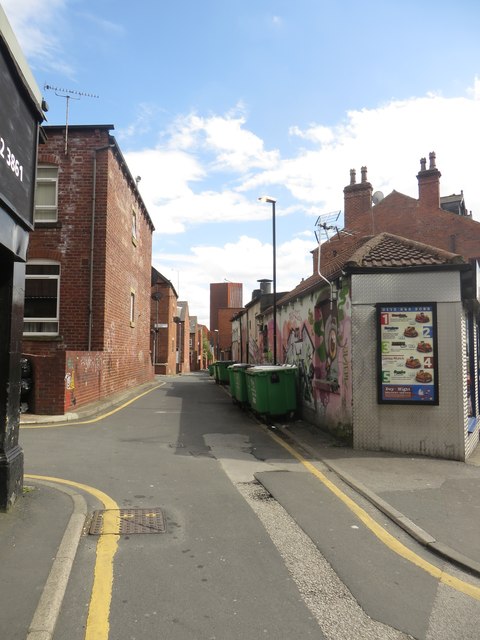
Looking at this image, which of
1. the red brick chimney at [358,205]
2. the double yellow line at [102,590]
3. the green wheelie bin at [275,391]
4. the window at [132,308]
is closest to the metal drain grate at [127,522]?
the double yellow line at [102,590]

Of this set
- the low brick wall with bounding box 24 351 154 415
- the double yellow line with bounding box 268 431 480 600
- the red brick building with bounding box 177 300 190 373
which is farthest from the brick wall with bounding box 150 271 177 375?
the double yellow line with bounding box 268 431 480 600

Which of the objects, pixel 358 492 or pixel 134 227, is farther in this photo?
pixel 134 227

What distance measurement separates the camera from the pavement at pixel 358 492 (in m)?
3.20

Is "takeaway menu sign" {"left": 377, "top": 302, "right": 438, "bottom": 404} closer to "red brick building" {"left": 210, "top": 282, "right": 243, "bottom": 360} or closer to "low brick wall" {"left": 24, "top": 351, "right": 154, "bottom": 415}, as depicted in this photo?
"low brick wall" {"left": 24, "top": 351, "right": 154, "bottom": 415}

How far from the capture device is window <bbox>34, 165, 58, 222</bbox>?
51.6ft

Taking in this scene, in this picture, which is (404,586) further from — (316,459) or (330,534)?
(316,459)

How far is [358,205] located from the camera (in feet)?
84.3

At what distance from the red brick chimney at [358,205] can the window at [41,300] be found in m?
15.7

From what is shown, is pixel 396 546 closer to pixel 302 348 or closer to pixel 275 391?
pixel 275 391

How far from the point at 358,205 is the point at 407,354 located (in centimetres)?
1891

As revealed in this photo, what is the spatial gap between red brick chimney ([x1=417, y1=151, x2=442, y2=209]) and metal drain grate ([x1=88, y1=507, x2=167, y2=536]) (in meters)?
24.0

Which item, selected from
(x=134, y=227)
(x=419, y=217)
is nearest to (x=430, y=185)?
(x=419, y=217)

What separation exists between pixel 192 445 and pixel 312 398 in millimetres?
3630

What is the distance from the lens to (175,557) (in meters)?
3.99
